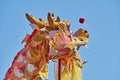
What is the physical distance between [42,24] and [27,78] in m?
0.61

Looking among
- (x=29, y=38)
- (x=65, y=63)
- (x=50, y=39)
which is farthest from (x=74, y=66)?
(x=29, y=38)

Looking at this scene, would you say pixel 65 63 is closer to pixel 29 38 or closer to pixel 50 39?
pixel 50 39

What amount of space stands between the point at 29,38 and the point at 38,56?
252 mm

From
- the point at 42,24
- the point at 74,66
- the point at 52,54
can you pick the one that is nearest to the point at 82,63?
the point at 74,66

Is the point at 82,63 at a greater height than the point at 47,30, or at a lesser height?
lesser

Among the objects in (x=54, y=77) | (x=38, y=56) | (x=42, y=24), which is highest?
(x=42, y=24)

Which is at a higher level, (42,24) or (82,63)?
(42,24)

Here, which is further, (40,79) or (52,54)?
(40,79)

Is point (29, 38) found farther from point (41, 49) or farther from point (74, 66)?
point (74, 66)

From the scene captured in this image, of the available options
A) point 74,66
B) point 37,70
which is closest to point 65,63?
point 74,66

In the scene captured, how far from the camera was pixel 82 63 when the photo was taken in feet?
12.5

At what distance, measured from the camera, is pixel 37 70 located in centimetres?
389

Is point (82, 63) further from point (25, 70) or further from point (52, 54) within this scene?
point (25, 70)

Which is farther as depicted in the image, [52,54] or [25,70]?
[25,70]
